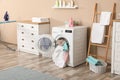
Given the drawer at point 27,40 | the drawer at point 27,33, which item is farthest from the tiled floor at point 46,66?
the drawer at point 27,33

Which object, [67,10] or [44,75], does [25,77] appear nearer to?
[44,75]

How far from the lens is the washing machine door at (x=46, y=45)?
15.3 ft

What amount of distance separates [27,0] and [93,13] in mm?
2291

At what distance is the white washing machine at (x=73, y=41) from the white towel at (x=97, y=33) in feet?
0.74

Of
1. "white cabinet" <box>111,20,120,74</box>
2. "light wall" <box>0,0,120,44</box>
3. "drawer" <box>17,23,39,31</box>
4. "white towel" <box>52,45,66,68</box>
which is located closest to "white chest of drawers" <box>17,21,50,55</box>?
"drawer" <box>17,23,39,31</box>

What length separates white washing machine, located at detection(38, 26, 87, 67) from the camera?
405cm

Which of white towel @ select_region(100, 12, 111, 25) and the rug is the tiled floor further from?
white towel @ select_region(100, 12, 111, 25)

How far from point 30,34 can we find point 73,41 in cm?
157

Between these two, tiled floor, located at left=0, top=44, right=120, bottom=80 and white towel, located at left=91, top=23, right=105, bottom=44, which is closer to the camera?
tiled floor, located at left=0, top=44, right=120, bottom=80

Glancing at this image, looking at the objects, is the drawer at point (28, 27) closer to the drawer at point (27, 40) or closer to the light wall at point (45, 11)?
the drawer at point (27, 40)

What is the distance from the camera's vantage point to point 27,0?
576 centimetres

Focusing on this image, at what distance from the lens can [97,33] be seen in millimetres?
4133

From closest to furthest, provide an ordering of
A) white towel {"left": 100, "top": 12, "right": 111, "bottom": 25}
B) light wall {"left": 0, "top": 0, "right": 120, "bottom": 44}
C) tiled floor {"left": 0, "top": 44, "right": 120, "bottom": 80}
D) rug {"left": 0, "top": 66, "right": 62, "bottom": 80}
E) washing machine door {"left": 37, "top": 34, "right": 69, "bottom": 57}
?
rug {"left": 0, "top": 66, "right": 62, "bottom": 80}
tiled floor {"left": 0, "top": 44, "right": 120, "bottom": 80}
white towel {"left": 100, "top": 12, "right": 111, "bottom": 25}
light wall {"left": 0, "top": 0, "right": 120, "bottom": 44}
washing machine door {"left": 37, "top": 34, "right": 69, "bottom": 57}

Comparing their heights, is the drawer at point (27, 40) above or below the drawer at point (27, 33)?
below
